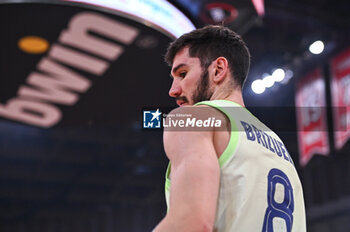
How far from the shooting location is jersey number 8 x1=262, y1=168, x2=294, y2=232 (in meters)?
1.53

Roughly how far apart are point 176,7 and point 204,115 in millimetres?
3186

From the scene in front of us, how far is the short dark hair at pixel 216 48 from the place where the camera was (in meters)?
1.80

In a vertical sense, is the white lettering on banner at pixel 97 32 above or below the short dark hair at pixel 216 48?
above

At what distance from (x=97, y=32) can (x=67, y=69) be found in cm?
96

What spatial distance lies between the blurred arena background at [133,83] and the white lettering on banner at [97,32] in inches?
0.6

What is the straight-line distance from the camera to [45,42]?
5.60 m

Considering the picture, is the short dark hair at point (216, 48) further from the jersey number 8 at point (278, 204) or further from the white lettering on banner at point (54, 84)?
the white lettering on banner at point (54, 84)

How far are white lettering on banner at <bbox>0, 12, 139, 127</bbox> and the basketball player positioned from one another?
3130mm

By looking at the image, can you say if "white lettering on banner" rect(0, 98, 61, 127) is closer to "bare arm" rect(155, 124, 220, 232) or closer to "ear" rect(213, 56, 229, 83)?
"ear" rect(213, 56, 229, 83)

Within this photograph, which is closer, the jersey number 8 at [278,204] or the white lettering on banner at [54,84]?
the jersey number 8 at [278,204]

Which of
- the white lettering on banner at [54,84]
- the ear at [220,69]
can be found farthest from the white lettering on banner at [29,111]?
the ear at [220,69]

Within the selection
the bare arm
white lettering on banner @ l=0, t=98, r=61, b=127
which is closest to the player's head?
the bare arm

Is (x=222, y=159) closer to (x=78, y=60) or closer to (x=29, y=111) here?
(x=78, y=60)

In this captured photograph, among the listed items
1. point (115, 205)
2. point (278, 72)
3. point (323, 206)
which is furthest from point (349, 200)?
point (115, 205)
